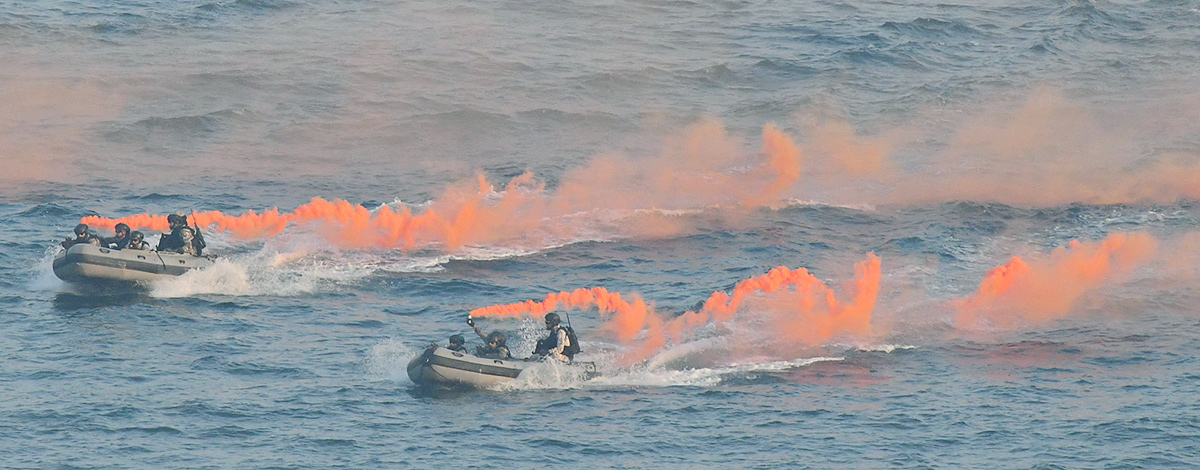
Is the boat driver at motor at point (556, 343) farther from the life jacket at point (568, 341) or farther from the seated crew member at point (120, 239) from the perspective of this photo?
the seated crew member at point (120, 239)

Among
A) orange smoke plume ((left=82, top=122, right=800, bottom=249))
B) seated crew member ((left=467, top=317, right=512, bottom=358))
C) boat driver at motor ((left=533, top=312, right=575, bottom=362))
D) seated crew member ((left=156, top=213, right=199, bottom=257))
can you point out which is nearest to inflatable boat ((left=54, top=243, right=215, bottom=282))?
seated crew member ((left=156, top=213, right=199, bottom=257))

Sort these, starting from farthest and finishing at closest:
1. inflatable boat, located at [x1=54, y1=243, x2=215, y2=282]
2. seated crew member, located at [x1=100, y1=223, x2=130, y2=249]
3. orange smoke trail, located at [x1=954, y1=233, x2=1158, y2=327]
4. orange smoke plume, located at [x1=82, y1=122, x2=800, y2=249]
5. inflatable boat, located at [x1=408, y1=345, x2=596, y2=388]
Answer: orange smoke plume, located at [x1=82, y1=122, x2=800, y2=249] → seated crew member, located at [x1=100, y1=223, x2=130, y2=249] → orange smoke trail, located at [x1=954, y1=233, x2=1158, y2=327] → inflatable boat, located at [x1=54, y1=243, x2=215, y2=282] → inflatable boat, located at [x1=408, y1=345, x2=596, y2=388]

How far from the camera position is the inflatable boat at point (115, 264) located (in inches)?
2125

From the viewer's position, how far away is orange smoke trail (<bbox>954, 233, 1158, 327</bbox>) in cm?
5494

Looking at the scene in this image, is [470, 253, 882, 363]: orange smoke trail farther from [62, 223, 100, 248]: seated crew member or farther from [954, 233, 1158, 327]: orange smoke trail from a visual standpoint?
[62, 223, 100, 248]: seated crew member

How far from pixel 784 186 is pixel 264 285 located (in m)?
26.4

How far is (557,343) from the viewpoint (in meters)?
48.4

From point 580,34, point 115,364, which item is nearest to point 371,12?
point 580,34

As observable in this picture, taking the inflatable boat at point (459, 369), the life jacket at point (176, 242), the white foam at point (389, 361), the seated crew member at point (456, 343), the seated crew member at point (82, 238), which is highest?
the seated crew member at point (82, 238)

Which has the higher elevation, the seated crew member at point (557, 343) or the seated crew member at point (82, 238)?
the seated crew member at point (82, 238)

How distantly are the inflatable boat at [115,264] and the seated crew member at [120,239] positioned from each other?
44.5 inches

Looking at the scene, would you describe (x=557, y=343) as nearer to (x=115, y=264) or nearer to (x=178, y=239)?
(x=178, y=239)

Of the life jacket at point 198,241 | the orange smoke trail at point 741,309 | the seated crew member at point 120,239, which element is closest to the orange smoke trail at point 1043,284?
the orange smoke trail at point 741,309

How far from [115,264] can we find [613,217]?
852 inches
